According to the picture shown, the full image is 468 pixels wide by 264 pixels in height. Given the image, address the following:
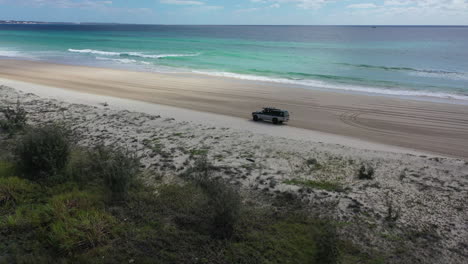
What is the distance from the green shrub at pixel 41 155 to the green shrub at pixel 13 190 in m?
0.50

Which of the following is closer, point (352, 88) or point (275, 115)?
point (275, 115)

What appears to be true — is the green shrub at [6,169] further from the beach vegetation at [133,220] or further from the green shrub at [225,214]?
the green shrub at [225,214]

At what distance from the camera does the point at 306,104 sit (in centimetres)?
2383

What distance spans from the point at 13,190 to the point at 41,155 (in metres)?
1.25

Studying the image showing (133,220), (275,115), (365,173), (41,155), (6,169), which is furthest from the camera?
(275,115)

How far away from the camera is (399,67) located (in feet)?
153

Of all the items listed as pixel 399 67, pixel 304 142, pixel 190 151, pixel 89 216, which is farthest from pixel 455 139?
pixel 399 67

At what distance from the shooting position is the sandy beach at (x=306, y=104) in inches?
695

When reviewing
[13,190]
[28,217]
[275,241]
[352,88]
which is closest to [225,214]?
[275,241]

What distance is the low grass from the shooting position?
9820mm

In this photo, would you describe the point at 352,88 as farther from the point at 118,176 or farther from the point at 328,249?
the point at 328,249

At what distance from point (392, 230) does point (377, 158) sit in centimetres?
530

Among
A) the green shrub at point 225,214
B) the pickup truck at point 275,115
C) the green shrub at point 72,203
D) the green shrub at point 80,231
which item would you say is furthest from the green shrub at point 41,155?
the pickup truck at point 275,115

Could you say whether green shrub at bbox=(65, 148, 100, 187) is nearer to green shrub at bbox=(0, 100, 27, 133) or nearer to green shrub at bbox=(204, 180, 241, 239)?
green shrub at bbox=(204, 180, 241, 239)
